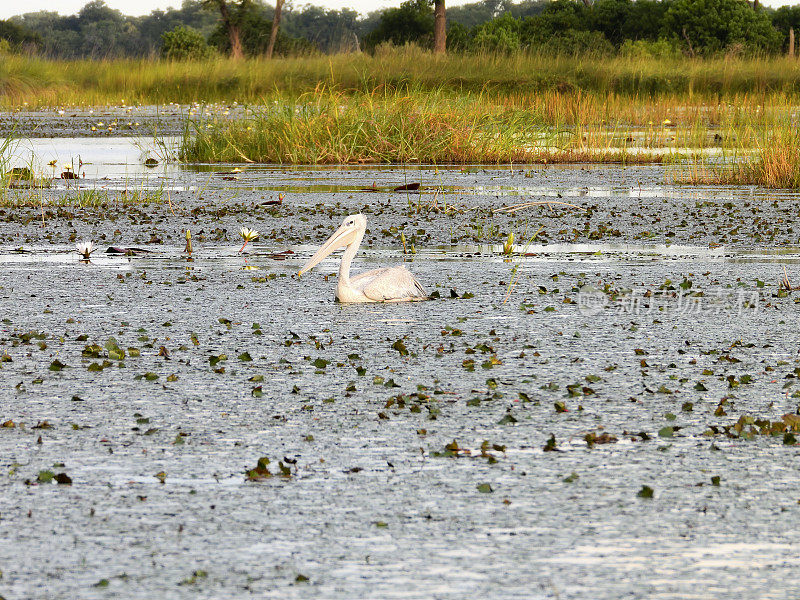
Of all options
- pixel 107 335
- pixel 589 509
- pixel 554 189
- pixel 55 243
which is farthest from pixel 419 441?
pixel 554 189

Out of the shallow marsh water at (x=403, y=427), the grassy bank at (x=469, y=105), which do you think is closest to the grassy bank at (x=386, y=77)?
the grassy bank at (x=469, y=105)

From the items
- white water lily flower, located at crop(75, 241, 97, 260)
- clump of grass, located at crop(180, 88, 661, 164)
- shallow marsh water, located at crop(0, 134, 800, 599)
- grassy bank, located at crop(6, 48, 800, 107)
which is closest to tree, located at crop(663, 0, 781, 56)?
grassy bank, located at crop(6, 48, 800, 107)

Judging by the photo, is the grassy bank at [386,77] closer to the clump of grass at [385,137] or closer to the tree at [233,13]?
the clump of grass at [385,137]

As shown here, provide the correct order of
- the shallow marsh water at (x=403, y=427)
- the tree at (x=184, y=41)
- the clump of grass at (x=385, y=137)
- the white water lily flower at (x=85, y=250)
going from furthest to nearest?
the tree at (x=184, y=41), the clump of grass at (x=385, y=137), the white water lily flower at (x=85, y=250), the shallow marsh water at (x=403, y=427)

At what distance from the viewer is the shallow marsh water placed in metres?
2.88

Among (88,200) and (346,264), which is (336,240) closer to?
(346,264)

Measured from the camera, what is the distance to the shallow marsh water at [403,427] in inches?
113

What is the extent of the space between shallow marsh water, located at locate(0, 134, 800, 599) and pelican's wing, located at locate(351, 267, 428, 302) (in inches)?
7.2

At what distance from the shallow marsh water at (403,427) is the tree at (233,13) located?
172 feet

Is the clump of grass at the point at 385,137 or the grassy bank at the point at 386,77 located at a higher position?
the grassy bank at the point at 386,77

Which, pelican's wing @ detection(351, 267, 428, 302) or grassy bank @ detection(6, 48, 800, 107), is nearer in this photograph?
pelican's wing @ detection(351, 267, 428, 302)

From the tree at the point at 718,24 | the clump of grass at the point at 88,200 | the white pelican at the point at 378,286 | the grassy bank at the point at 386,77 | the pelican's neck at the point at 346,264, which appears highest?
the tree at the point at 718,24

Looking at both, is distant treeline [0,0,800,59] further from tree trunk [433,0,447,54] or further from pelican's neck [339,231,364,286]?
pelican's neck [339,231,364,286]

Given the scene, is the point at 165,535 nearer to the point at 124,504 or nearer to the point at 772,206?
the point at 124,504
